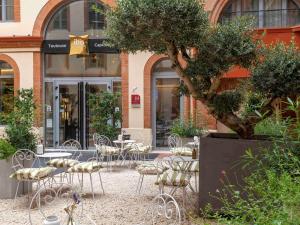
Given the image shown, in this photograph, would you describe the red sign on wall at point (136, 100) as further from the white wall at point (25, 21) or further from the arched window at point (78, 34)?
→ the white wall at point (25, 21)

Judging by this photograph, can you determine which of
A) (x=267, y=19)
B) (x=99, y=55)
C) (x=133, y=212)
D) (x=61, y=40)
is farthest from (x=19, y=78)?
(x=133, y=212)

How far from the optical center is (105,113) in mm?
14141

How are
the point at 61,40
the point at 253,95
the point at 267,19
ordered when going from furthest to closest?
the point at 61,40
the point at 267,19
the point at 253,95

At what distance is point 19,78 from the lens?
16.1m

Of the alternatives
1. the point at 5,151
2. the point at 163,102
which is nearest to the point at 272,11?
the point at 163,102

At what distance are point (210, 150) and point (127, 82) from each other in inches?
372

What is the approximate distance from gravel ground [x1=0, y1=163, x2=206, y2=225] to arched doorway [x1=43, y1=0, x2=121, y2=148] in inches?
276

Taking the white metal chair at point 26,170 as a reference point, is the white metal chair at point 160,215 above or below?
below

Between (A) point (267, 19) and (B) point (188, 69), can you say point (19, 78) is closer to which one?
(A) point (267, 19)

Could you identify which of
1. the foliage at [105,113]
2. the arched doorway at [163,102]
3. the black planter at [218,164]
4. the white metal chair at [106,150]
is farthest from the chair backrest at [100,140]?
the black planter at [218,164]

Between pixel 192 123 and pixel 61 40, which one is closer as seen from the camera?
pixel 192 123

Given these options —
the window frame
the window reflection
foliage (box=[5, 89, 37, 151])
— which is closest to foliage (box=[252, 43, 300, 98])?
foliage (box=[5, 89, 37, 151])

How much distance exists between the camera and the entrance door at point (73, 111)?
1603 cm

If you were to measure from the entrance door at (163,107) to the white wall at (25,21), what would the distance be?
5.08m
